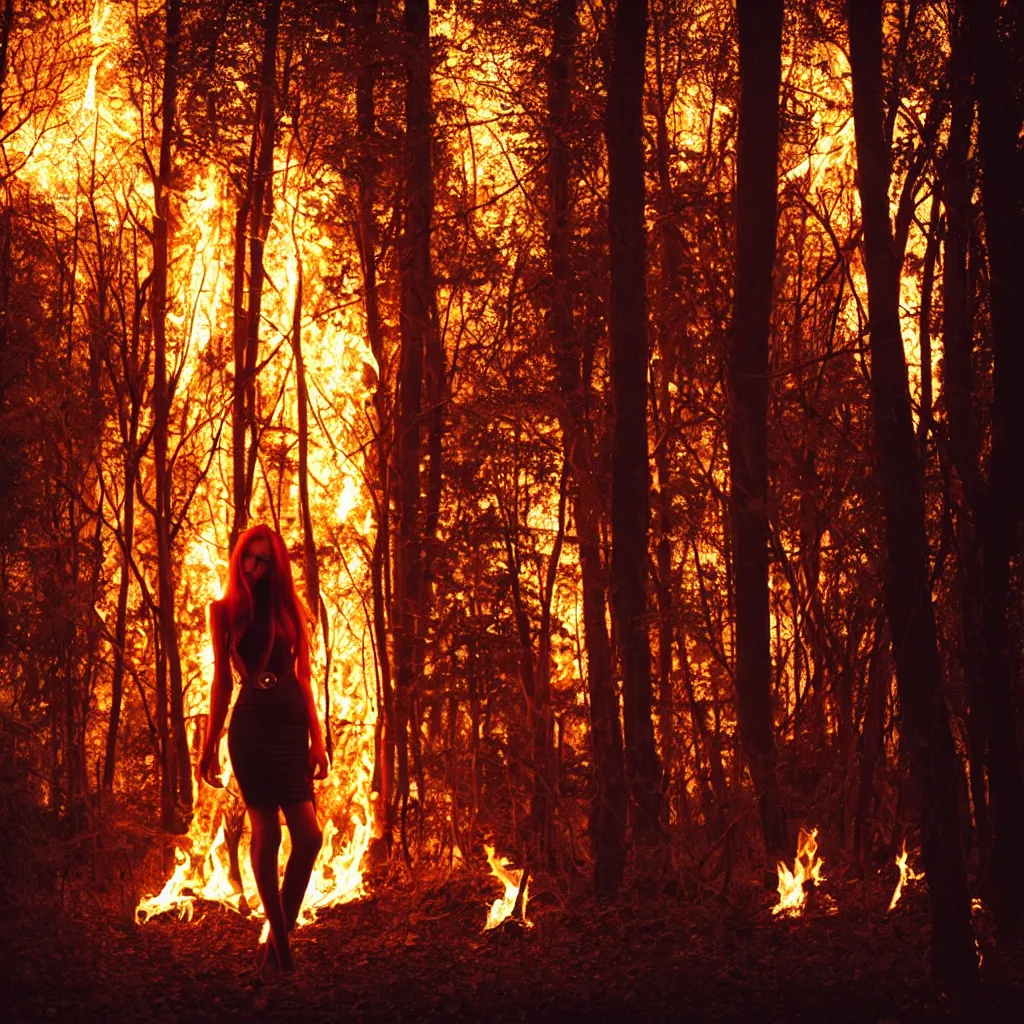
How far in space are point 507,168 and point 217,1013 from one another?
22.6 feet

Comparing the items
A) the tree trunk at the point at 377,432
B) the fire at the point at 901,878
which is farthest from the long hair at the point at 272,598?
the fire at the point at 901,878

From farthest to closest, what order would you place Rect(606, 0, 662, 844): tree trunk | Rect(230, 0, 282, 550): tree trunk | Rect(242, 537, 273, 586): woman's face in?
Rect(230, 0, 282, 550): tree trunk < Rect(606, 0, 662, 844): tree trunk < Rect(242, 537, 273, 586): woman's face

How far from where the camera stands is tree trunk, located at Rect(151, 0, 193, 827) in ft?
30.3

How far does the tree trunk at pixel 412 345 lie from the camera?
9281mm

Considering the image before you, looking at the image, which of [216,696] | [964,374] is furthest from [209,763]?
[964,374]

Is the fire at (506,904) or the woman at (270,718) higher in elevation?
the woman at (270,718)

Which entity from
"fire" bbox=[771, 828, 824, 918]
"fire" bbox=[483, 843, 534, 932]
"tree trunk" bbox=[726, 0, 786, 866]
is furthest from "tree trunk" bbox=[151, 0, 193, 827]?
"fire" bbox=[771, 828, 824, 918]

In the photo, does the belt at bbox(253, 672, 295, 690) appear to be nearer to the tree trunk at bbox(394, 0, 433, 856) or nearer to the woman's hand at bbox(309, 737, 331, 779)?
the woman's hand at bbox(309, 737, 331, 779)

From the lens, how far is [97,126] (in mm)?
10078

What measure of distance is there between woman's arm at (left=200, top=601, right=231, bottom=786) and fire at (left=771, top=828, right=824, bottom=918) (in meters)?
2.98

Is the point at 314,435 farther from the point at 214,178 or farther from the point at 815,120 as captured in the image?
the point at 815,120

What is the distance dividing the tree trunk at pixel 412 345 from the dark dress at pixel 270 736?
2698 mm

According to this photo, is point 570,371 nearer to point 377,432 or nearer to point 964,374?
point 377,432

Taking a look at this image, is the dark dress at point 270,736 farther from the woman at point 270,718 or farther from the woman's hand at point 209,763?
the woman's hand at point 209,763
